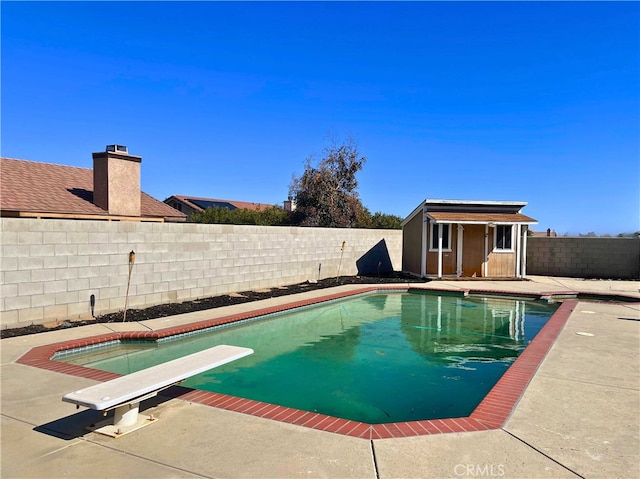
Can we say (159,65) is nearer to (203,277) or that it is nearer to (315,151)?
(203,277)

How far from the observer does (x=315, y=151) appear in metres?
29.4

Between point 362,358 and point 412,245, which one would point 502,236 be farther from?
point 362,358

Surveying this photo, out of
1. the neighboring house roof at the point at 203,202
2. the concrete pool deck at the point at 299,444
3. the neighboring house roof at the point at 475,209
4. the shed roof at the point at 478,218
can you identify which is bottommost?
the concrete pool deck at the point at 299,444

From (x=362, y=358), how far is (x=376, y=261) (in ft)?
46.0

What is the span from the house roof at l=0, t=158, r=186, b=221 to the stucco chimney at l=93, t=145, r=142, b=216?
51 cm

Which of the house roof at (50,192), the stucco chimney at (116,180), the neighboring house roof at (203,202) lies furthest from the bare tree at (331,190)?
the neighboring house roof at (203,202)

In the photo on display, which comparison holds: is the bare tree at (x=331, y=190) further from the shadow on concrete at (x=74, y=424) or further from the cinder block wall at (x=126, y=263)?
the shadow on concrete at (x=74, y=424)

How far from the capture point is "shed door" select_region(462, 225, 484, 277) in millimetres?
18797

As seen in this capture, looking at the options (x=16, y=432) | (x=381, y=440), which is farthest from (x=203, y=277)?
(x=381, y=440)

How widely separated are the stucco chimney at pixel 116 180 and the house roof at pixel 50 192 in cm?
51

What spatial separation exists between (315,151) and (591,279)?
58.7ft

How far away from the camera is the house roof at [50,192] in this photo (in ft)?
52.2

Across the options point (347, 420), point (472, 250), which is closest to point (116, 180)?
point (472, 250)

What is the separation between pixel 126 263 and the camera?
9.73 meters
